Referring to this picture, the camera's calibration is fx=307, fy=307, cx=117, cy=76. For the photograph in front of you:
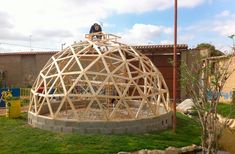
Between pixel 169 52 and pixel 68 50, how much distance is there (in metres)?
11.3

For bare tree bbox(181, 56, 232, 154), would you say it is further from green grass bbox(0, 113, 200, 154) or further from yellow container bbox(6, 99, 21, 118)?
yellow container bbox(6, 99, 21, 118)

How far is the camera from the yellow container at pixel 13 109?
637 inches

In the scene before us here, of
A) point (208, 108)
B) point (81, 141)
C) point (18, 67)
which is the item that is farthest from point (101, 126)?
point (18, 67)

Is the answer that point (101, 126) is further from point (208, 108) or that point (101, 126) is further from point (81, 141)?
point (208, 108)

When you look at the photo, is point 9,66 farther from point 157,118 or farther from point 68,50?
point 157,118

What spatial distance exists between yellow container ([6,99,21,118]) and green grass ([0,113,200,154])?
2436 millimetres

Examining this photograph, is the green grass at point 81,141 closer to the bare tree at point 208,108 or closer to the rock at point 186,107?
the bare tree at point 208,108

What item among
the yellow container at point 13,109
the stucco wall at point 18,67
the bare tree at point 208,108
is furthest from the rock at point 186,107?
the stucco wall at point 18,67

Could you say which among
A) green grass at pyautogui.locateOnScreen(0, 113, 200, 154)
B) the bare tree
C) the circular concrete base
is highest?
the bare tree

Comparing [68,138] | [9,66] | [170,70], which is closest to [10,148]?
[68,138]

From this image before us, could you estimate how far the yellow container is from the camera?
16.2 meters

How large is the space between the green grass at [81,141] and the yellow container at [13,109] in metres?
2.44

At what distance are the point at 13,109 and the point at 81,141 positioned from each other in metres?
6.39

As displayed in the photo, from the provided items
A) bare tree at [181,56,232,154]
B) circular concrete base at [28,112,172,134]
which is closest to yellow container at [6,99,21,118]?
circular concrete base at [28,112,172,134]
